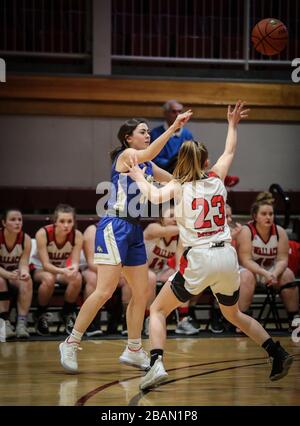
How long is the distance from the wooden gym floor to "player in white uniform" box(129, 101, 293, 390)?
0.99 feet

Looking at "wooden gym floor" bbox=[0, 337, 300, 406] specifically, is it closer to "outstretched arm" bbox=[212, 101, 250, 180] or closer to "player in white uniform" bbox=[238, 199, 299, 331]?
"player in white uniform" bbox=[238, 199, 299, 331]

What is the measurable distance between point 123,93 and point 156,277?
321 cm

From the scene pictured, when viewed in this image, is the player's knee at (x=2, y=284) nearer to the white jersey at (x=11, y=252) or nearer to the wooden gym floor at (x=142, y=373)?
the white jersey at (x=11, y=252)

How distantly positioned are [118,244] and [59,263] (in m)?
2.80

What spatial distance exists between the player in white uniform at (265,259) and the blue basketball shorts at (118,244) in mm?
2611

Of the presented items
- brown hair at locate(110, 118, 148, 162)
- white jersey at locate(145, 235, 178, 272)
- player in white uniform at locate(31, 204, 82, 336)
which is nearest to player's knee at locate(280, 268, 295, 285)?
white jersey at locate(145, 235, 178, 272)

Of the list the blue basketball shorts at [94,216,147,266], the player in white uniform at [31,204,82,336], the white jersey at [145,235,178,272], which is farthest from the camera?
the white jersey at [145,235,178,272]

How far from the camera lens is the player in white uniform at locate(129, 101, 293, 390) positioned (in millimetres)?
5184

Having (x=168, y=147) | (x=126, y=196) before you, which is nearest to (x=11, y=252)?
(x=168, y=147)

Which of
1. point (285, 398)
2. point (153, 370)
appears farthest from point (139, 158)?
point (285, 398)

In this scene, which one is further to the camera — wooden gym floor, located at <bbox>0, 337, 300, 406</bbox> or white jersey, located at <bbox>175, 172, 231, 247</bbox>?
white jersey, located at <bbox>175, 172, 231, 247</bbox>

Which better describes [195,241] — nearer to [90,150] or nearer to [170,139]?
[170,139]

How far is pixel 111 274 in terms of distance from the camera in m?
5.88

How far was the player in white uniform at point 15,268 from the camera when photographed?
804 centimetres
